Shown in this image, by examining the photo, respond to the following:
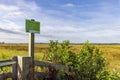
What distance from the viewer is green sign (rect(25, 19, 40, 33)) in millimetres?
7746

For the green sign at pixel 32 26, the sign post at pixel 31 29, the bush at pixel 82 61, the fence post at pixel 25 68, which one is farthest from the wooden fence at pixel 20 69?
the bush at pixel 82 61

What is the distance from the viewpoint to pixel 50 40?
35.3 ft

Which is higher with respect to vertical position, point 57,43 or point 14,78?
point 57,43

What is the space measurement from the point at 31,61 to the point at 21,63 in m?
0.46

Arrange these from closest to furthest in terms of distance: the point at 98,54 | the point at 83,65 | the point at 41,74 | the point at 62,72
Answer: the point at 41,74 < the point at 62,72 < the point at 83,65 < the point at 98,54

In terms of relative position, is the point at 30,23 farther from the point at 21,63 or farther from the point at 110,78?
the point at 110,78

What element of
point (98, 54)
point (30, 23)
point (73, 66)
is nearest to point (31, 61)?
point (30, 23)

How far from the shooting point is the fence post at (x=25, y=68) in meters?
7.31

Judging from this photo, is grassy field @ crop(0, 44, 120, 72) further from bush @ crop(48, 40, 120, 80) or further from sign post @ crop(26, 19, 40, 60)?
sign post @ crop(26, 19, 40, 60)

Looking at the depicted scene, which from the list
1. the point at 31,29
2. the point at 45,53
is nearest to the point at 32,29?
the point at 31,29

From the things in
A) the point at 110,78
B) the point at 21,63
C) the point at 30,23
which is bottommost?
the point at 110,78

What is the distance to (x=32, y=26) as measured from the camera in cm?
793

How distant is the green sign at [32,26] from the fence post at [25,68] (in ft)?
2.54

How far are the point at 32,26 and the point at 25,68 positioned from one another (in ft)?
3.91
